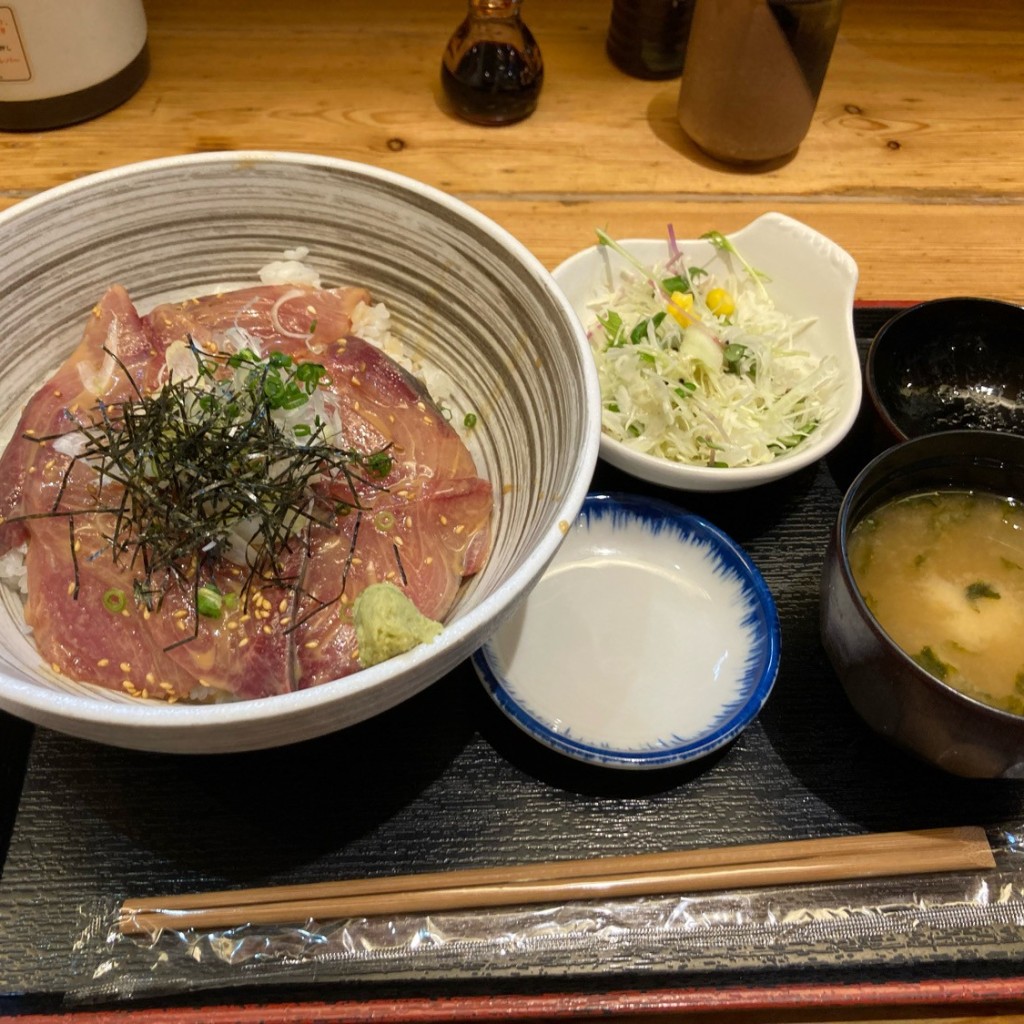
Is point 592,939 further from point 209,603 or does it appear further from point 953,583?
point 953,583

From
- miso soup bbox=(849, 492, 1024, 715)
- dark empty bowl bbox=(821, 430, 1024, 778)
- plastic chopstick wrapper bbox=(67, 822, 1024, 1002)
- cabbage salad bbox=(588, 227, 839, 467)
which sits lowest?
plastic chopstick wrapper bbox=(67, 822, 1024, 1002)

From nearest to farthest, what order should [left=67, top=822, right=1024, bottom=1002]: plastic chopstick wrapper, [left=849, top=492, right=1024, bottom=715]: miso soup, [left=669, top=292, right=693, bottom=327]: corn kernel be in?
[left=67, top=822, right=1024, bottom=1002]: plastic chopstick wrapper → [left=849, top=492, right=1024, bottom=715]: miso soup → [left=669, top=292, right=693, bottom=327]: corn kernel

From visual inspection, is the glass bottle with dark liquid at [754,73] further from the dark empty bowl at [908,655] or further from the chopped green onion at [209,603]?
the chopped green onion at [209,603]

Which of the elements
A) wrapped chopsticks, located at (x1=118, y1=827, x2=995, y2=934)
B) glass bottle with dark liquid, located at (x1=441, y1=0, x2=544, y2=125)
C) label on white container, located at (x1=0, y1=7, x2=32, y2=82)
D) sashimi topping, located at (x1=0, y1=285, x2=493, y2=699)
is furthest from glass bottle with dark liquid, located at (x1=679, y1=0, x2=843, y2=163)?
wrapped chopsticks, located at (x1=118, y1=827, x2=995, y2=934)

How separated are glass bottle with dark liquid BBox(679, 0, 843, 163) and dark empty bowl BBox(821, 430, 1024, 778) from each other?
1354 millimetres

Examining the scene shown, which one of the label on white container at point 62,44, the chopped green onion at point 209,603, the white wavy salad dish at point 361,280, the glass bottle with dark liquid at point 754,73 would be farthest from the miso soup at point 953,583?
the label on white container at point 62,44

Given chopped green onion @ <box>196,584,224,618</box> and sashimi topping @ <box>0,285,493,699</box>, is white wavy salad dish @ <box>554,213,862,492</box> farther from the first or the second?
chopped green onion @ <box>196,584,224,618</box>

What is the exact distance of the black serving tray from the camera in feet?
4.13

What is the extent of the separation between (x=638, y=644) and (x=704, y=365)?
0.76m

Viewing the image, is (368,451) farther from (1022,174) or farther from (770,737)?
(1022,174)

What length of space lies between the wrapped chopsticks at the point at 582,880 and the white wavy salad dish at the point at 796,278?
772mm

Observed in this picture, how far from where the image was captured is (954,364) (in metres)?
2.03

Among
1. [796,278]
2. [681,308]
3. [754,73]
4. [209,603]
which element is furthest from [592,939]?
[754,73]

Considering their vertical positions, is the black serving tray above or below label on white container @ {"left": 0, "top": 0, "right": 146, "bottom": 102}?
below
